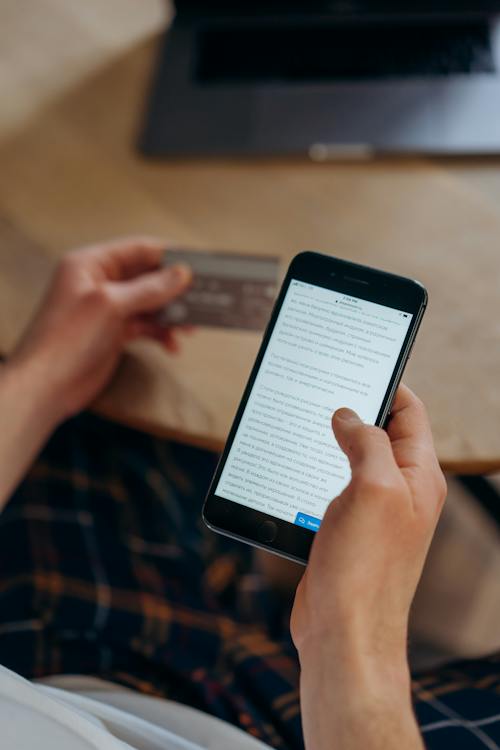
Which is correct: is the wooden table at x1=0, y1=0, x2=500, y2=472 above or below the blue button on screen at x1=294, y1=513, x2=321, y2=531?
above

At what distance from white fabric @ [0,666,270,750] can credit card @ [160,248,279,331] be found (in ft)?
1.17

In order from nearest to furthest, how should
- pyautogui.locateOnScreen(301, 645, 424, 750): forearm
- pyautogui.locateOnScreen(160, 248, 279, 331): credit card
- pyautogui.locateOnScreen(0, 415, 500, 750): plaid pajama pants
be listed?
pyautogui.locateOnScreen(301, 645, 424, 750): forearm < pyautogui.locateOnScreen(0, 415, 500, 750): plaid pajama pants < pyautogui.locateOnScreen(160, 248, 279, 331): credit card

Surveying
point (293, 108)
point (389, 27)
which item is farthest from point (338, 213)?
point (389, 27)

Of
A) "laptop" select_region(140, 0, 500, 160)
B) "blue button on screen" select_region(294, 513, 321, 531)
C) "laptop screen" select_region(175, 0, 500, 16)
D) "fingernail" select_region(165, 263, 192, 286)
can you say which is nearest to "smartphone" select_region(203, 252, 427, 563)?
"blue button on screen" select_region(294, 513, 321, 531)

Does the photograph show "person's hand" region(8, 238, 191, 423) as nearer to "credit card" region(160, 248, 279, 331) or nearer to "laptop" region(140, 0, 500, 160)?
"credit card" region(160, 248, 279, 331)

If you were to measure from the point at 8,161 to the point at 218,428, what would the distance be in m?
0.47

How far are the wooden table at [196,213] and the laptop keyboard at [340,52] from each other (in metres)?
0.11

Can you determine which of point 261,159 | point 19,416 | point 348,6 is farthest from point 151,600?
point 348,6

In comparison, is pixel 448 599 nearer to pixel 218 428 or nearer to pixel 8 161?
pixel 218 428

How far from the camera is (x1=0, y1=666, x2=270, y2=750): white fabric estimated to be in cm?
44

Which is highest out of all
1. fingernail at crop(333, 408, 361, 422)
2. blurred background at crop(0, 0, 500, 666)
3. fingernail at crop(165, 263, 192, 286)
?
blurred background at crop(0, 0, 500, 666)

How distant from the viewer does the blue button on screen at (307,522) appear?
0.48 meters

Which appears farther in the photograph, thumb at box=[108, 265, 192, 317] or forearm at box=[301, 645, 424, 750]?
thumb at box=[108, 265, 192, 317]

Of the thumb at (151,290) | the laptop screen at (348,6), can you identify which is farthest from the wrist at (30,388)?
the laptop screen at (348,6)
